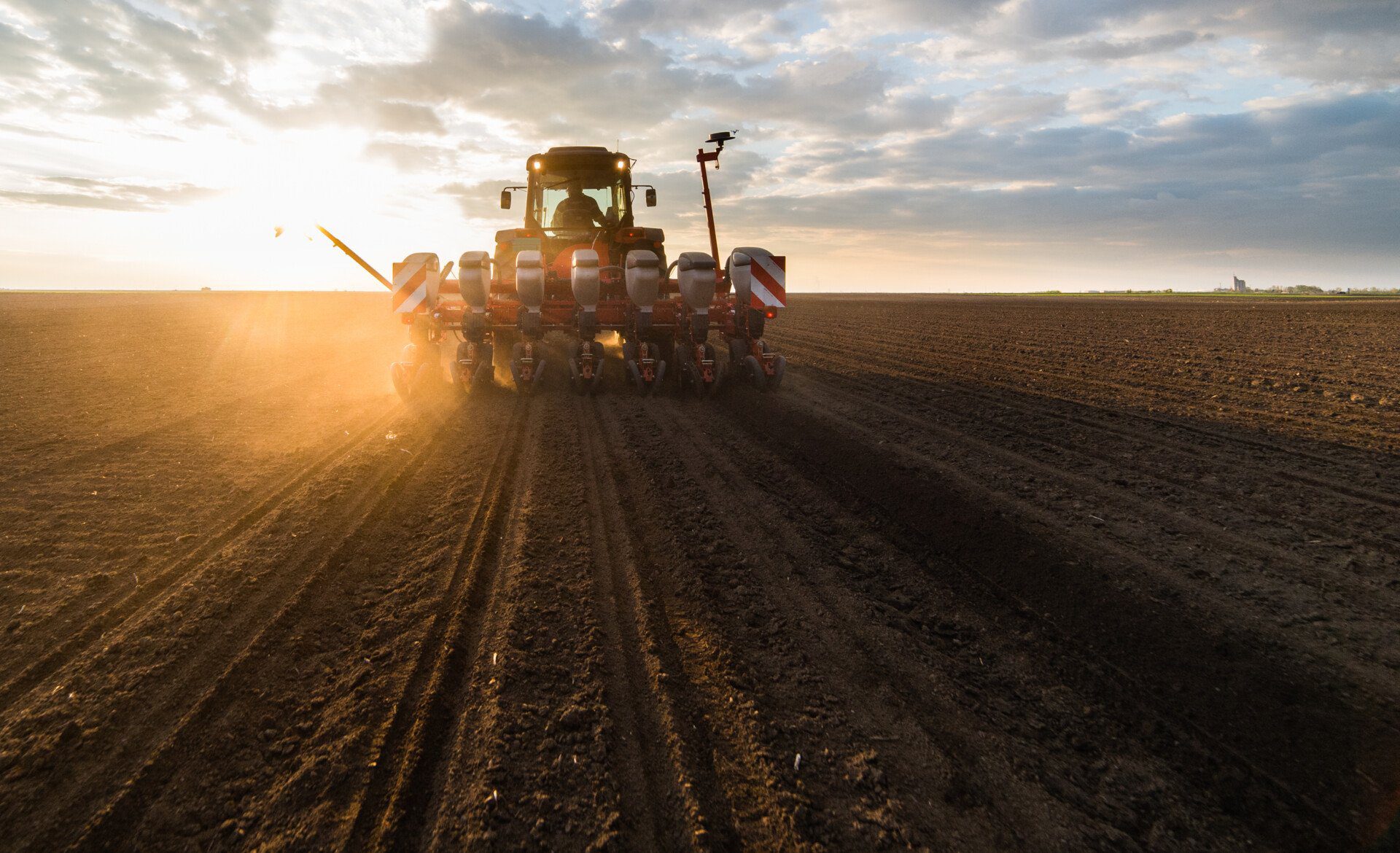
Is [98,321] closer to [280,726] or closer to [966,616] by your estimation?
[280,726]

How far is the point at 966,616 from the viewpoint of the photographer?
134 inches

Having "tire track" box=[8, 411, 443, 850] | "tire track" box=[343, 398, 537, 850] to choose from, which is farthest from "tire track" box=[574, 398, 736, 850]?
"tire track" box=[8, 411, 443, 850]

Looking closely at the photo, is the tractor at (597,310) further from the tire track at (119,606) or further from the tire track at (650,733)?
the tire track at (650,733)

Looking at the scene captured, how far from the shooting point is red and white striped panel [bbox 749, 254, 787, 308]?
946 centimetres

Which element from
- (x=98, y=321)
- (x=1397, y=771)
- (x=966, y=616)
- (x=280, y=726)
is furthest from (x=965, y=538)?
(x=98, y=321)

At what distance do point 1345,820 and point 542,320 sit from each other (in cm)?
908

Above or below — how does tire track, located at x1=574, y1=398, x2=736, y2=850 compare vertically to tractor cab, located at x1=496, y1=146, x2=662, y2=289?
below

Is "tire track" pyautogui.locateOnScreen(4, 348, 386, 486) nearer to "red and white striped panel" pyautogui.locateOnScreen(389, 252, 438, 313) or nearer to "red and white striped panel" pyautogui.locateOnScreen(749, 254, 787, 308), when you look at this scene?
"red and white striped panel" pyautogui.locateOnScreen(389, 252, 438, 313)

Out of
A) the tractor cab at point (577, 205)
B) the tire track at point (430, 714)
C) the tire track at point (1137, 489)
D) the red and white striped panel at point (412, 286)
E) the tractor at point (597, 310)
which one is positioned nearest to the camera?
the tire track at point (430, 714)

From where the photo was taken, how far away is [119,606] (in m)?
3.37

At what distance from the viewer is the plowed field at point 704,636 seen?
2145mm

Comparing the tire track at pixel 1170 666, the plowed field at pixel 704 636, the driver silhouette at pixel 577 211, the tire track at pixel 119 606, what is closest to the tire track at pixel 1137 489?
the plowed field at pixel 704 636

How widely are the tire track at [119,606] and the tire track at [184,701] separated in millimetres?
498

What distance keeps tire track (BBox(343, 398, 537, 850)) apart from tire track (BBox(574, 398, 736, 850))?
23.1 inches
